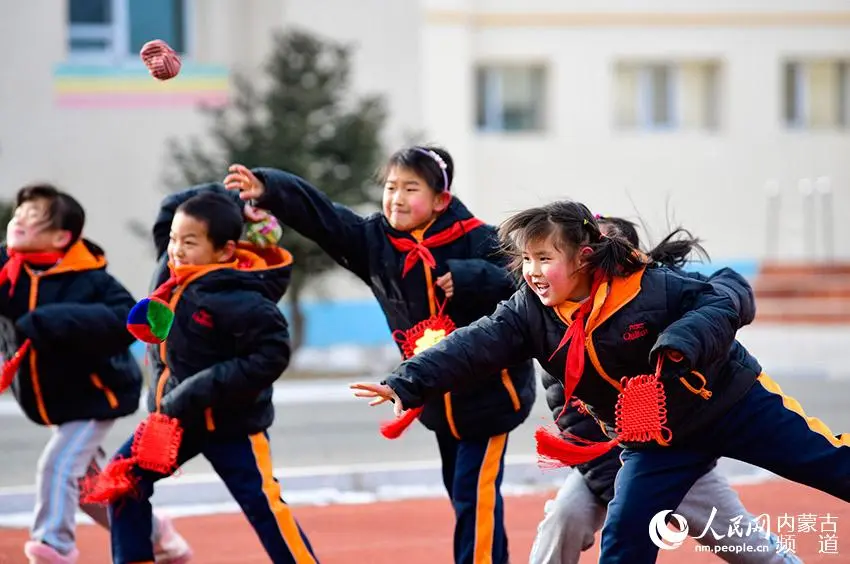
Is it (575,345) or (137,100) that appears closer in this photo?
(575,345)

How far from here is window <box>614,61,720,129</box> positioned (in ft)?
84.6

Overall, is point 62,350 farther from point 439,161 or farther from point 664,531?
point 664,531

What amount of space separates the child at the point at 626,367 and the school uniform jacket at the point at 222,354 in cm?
101

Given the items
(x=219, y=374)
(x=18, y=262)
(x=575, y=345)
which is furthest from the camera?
(x=18, y=262)

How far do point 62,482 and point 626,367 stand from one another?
258 centimetres

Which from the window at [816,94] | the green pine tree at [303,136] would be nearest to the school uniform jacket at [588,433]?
the green pine tree at [303,136]

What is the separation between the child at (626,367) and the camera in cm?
448

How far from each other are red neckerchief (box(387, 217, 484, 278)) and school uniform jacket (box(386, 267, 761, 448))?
3.05 ft

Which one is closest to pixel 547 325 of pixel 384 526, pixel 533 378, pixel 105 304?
pixel 533 378

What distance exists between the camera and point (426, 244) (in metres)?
5.60

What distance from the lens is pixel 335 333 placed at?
20.0 metres

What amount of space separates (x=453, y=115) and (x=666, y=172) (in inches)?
164

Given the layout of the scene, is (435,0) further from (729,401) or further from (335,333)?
(729,401)

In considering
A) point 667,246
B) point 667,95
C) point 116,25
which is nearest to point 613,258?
point 667,246
